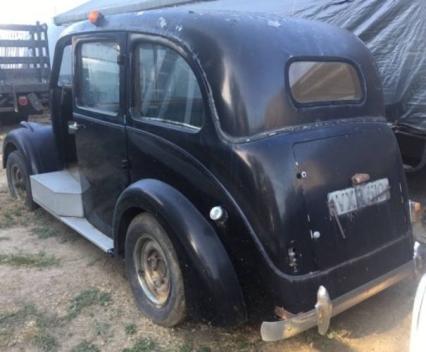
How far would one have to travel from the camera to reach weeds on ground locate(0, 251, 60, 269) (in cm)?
432

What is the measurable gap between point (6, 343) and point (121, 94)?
1777 mm

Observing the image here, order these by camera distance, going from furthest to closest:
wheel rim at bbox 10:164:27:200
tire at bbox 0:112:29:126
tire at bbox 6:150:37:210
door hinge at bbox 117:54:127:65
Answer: tire at bbox 0:112:29:126, wheel rim at bbox 10:164:27:200, tire at bbox 6:150:37:210, door hinge at bbox 117:54:127:65

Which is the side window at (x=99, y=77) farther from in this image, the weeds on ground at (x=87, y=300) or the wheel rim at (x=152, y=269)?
the weeds on ground at (x=87, y=300)

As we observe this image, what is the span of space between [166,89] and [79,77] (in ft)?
4.03

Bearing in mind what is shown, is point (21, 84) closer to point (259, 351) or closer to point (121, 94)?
point (121, 94)

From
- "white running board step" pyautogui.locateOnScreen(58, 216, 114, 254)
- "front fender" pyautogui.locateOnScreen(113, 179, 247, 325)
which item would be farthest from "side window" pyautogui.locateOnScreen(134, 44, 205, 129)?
"white running board step" pyautogui.locateOnScreen(58, 216, 114, 254)

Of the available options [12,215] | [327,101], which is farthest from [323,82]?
[12,215]

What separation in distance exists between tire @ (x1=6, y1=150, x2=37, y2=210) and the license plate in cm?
342

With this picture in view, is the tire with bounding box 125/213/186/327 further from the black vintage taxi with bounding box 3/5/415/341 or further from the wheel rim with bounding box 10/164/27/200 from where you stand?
the wheel rim with bounding box 10/164/27/200

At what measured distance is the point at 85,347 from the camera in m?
3.16

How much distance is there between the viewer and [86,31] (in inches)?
158

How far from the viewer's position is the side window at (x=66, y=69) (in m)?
4.50

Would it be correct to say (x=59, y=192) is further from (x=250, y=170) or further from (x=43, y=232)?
(x=250, y=170)

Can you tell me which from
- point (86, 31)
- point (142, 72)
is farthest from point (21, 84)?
point (142, 72)
